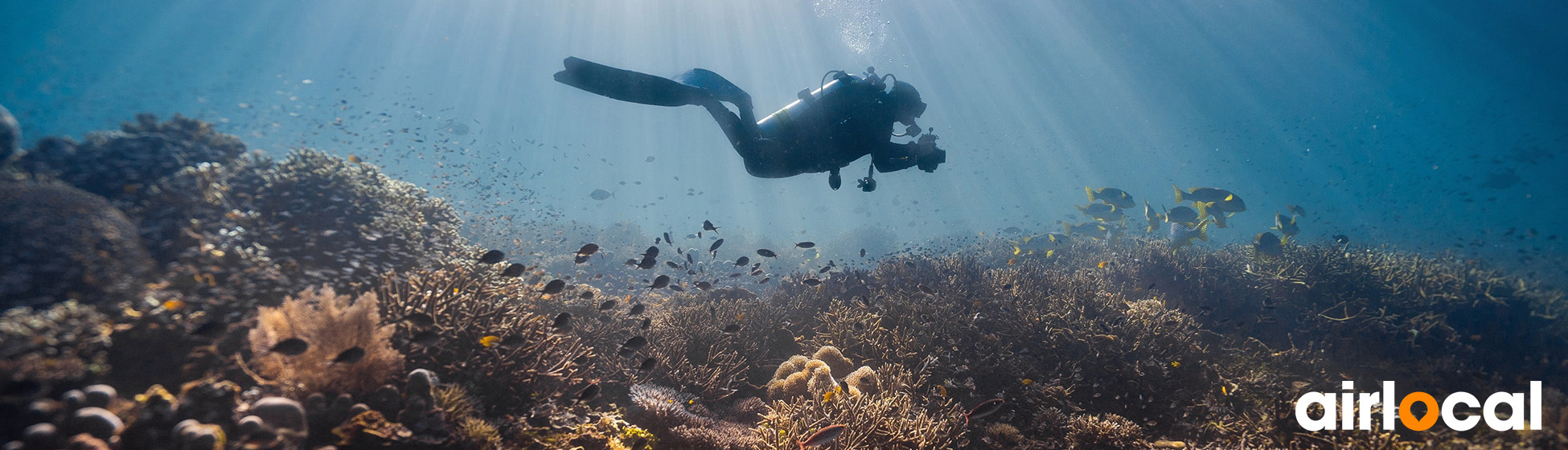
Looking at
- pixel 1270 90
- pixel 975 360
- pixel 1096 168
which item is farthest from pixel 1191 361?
pixel 1096 168

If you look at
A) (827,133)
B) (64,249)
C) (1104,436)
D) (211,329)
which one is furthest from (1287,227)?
(64,249)

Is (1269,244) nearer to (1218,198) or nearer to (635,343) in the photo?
(1218,198)

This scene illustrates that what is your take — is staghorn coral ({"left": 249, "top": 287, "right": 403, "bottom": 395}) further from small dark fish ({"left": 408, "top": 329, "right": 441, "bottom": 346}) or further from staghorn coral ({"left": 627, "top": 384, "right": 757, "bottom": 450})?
staghorn coral ({"left": 627, "top": 384, "right": 757, "bottom": 450})

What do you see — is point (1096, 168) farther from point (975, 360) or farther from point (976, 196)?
point (975, 360)

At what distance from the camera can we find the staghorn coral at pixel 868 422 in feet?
14.7

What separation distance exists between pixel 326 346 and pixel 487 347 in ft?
3.79

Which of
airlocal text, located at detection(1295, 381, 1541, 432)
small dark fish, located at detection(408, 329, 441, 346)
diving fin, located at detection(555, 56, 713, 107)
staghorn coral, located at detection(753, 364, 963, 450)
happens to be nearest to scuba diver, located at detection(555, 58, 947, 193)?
diving fin, located at detection(555, 56, 713, 107)

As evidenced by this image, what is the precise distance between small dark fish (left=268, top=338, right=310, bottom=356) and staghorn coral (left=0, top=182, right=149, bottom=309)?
3039 mm

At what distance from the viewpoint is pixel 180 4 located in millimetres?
37125

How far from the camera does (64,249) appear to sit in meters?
4.30

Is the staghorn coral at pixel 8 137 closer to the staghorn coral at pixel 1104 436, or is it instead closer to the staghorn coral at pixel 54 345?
the staghorn coral at pixel 54 345

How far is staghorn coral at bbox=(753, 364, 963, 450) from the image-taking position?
448 centimetres

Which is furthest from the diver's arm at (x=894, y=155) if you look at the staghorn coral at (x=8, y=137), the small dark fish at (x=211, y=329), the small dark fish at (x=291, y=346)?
the staghorn coral at (x=8, y=137)

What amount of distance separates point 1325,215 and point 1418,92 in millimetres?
52912
